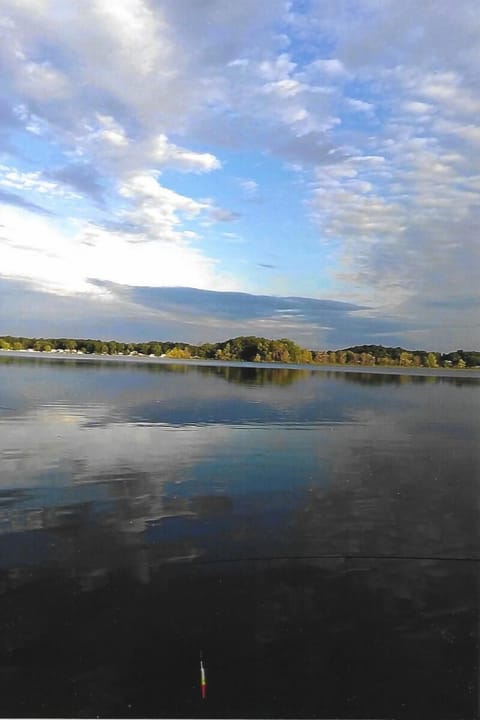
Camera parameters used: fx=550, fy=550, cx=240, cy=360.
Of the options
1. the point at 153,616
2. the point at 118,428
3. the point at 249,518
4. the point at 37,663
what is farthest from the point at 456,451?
→ the point at 37,663

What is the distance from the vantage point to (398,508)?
31.5ft

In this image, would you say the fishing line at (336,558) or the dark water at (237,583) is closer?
the dark water at (237,583)

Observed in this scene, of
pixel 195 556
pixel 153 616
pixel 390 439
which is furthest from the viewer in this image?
pixel 390 439

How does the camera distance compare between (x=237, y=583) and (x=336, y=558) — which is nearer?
(x=237, y=583)

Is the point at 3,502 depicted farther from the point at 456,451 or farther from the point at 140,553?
the point at 456,451

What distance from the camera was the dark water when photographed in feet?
14.9

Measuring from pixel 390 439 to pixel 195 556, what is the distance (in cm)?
1165

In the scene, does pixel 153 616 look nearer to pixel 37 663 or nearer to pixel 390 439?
pixel 37 663

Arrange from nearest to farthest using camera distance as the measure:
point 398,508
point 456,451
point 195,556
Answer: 1. point 195,556
2. point 398,508
3. point 456,451

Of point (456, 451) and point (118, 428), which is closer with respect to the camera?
point (456, 451)

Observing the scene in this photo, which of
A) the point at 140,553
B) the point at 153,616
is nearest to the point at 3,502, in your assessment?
the point at 140,553

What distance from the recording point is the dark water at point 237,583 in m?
4.54

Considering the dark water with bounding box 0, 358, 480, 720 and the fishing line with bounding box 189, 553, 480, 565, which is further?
the fishing line with bounding box 189, 553, 480, 565

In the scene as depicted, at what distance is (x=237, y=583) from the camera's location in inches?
248
